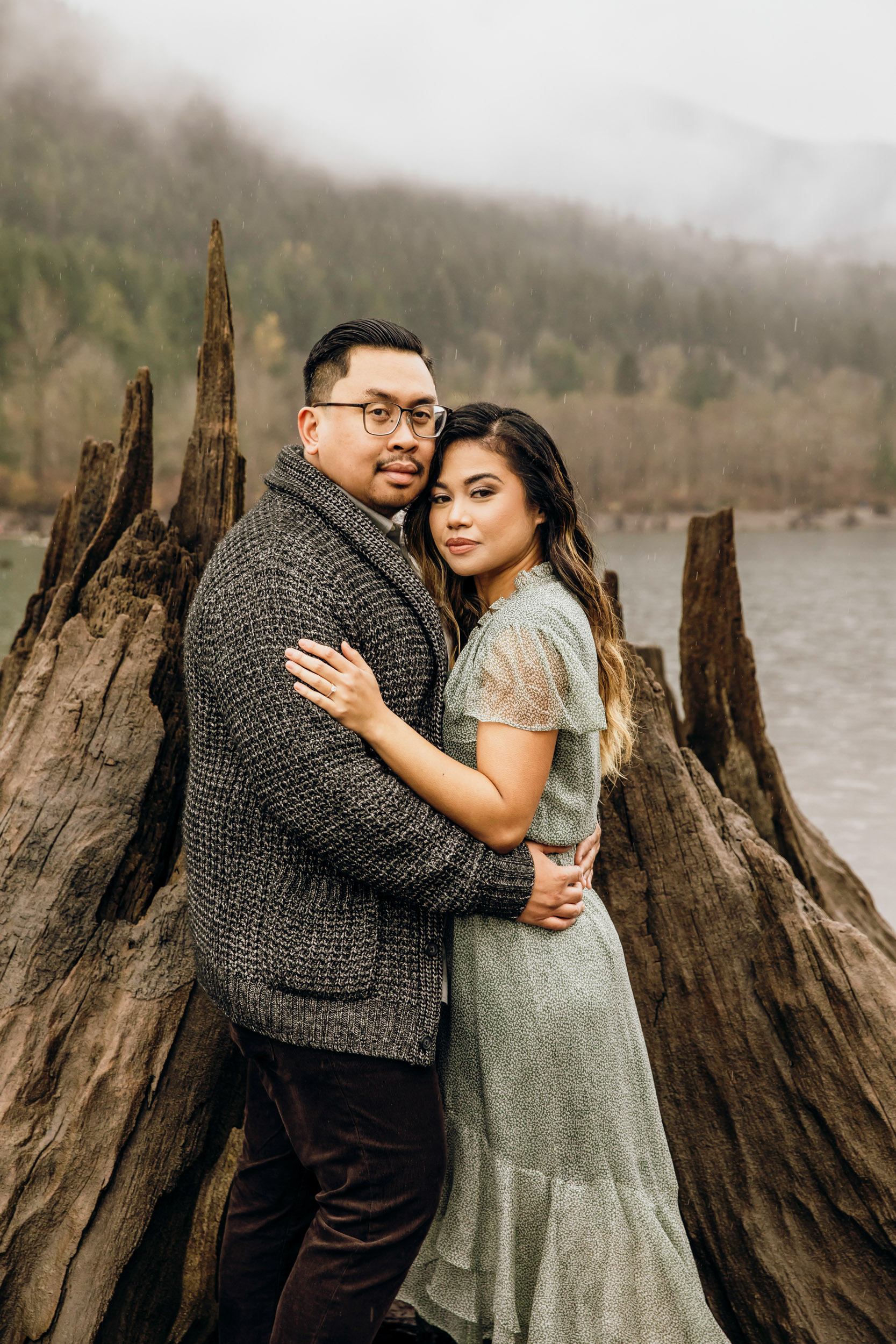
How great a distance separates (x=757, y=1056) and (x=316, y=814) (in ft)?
5.44

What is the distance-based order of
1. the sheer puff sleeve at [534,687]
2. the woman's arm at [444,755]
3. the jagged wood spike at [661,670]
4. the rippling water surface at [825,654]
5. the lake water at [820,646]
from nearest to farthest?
the woman's arm at [444,755] → the sheer puff sleeve at [534,687] → the jagged wood spike at [661,670] → the lake water at [820,646] → the rippling water surface at [825,654]

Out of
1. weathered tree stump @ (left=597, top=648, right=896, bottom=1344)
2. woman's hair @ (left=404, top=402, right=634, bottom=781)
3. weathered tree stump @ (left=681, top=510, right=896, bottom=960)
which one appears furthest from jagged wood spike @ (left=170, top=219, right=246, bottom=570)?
weathered tree stump @ (left=681, top=510, right=896, bottom=960)

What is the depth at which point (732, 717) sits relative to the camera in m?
3.35

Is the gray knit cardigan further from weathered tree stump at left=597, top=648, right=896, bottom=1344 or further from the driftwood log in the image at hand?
weathered tree stump at left=597, top=648, right=896, bottom=1344

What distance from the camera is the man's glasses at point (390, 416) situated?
1.69m

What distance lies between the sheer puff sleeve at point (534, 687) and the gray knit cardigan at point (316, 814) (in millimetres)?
119

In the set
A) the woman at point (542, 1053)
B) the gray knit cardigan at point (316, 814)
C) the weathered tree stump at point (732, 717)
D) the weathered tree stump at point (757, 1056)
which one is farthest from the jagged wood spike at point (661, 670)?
the gray knit cardigan at point (316, 814)

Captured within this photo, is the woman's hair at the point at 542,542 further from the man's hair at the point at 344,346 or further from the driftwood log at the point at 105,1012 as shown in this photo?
the driftwood log at the point at 105,1012

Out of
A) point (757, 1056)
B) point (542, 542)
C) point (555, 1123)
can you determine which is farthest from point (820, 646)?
point (555, 1123)

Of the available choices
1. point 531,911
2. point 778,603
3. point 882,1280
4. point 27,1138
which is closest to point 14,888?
point 27,1138

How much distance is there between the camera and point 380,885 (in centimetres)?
150

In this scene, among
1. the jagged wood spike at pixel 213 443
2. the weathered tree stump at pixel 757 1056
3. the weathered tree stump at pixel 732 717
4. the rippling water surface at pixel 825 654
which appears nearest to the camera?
the weathered tree stump at pixel 757 1056

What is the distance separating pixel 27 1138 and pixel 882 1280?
85.4 inches

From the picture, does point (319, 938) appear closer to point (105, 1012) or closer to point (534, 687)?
point (534, 687)
